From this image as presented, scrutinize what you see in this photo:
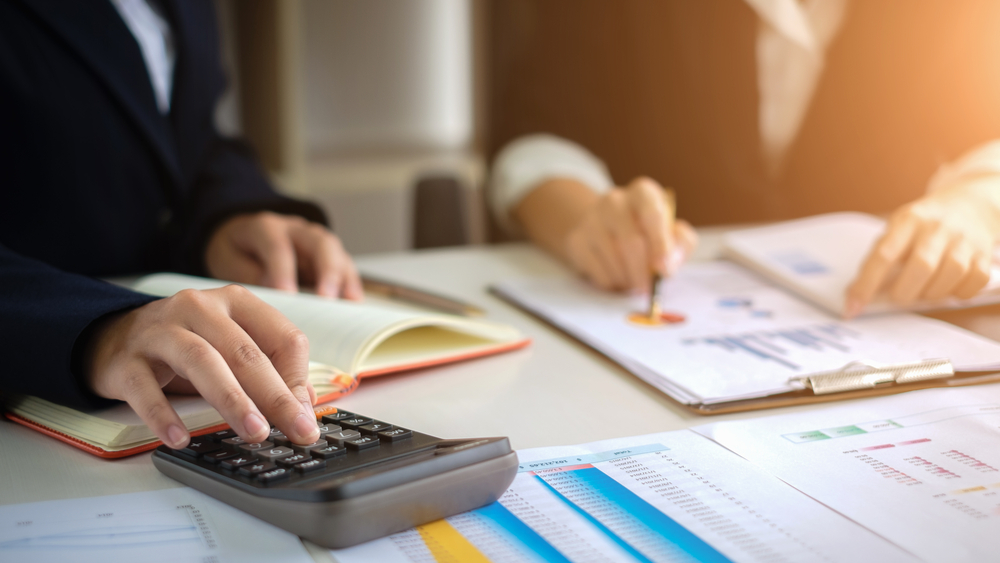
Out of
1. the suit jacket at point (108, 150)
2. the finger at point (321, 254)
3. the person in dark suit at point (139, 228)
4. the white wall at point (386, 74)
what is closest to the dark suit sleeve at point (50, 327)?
the person in dark suit at point (139, 228)

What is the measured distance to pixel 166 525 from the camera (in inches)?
15.3

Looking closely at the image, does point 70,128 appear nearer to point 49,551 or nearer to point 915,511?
point 49,551

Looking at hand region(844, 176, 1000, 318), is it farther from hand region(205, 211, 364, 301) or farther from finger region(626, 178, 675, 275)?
hand region(205, 211, 364, 301)

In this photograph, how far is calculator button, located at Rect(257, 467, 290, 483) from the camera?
384mm

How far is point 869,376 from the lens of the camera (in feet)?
1.87

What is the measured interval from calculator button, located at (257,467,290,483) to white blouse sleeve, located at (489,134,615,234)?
908 millimetres

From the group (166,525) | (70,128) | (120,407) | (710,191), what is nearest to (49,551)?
(166,525)

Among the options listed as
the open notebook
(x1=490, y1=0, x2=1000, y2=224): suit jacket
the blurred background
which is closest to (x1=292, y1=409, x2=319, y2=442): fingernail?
the open notebook

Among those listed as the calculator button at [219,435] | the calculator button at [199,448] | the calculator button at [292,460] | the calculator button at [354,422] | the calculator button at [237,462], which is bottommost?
the calculator button at [219,435]

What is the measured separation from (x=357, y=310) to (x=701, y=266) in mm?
533

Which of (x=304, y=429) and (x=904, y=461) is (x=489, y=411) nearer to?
(x=304, y=429)

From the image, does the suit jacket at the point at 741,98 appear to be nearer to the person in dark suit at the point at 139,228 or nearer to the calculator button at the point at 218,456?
the person in dark suit at the point at 139,228

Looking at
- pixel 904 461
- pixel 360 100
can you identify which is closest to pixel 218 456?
pixel 904 461

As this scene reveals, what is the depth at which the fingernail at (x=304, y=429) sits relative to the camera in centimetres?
42
